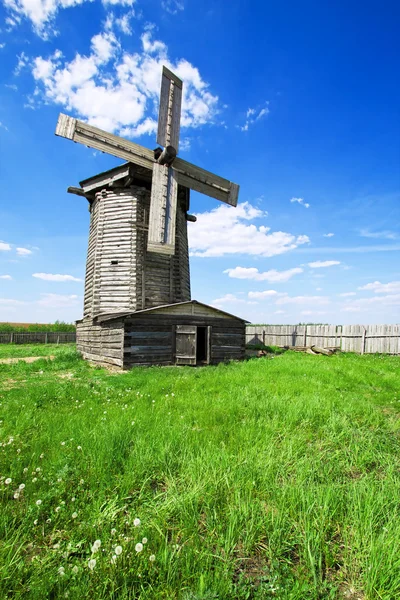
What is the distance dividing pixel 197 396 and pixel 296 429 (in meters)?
2.59

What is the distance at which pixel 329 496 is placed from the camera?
2682 mm

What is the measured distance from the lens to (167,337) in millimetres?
14836

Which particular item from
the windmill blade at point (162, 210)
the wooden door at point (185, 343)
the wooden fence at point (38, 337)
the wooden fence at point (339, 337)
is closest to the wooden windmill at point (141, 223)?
the windmill blade at point (162, 210)

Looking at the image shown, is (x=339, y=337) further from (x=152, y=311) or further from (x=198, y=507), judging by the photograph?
(x=198, y=507)

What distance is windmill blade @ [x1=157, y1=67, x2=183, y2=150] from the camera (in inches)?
579

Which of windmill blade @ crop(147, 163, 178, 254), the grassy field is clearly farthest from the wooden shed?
the grassy field

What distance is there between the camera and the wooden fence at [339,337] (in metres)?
20.7

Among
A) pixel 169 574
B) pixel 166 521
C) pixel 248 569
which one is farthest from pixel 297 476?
pixel 169 574

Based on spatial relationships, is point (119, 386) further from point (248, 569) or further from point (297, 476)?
point (248, 569)

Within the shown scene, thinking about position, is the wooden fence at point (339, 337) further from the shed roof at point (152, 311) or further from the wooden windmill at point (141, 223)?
the wooden windmill at point (141, 223)

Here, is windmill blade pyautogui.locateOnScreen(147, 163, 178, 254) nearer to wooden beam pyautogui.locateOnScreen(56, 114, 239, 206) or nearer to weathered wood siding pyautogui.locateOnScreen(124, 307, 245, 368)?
wooden beam pyautogui.locateOnScreen(56, 114, 239, 206)

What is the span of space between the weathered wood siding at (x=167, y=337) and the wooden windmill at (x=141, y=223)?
31cm

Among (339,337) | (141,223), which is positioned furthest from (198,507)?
(339,337)

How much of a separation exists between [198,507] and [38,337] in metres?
36.3
